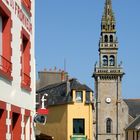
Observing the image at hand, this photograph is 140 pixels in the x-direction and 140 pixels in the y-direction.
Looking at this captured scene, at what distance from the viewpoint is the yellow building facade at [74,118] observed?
46719mm

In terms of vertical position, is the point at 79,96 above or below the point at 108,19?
below

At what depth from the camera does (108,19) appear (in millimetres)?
123875

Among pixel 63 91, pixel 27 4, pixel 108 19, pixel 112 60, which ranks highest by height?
pixel 108 19

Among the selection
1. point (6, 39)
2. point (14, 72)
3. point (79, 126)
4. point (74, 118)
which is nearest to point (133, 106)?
point (79, 126)

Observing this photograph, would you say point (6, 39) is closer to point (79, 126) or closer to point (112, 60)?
point (79, 126)

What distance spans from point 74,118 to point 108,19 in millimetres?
79224

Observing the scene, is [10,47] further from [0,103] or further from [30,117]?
[30,117]

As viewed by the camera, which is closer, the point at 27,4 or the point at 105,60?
the point at 27,4

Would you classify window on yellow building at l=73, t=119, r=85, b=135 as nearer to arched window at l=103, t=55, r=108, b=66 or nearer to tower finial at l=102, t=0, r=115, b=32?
arched window at l=103, t=55, r=108, b=66

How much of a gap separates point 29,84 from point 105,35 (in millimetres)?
104959

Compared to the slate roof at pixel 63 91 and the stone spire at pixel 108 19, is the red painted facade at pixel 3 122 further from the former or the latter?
the stone spire at pixel 108 19

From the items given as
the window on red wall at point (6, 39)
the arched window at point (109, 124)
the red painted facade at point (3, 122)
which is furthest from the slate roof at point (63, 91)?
the arched window at point (109, 124)

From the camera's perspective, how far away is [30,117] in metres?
16.0

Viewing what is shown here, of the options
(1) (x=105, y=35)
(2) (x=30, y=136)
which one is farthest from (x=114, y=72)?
(2) (x=30, y=136)
